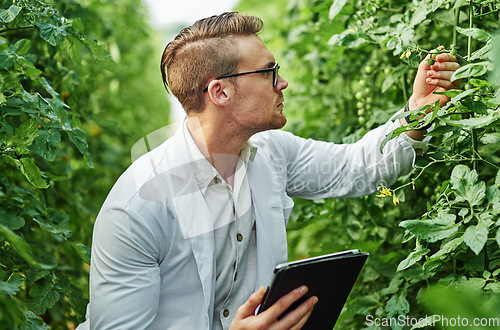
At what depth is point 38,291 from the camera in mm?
1577

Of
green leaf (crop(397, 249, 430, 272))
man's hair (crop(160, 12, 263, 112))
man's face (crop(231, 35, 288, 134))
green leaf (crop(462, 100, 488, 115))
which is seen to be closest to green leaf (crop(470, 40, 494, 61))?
green leaf (crop(462, 100, 488, 115))

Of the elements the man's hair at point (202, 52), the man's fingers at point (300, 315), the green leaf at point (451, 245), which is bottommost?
the man's fingers at point (300, 315)

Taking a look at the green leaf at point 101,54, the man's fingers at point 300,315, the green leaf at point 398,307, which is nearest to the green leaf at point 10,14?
the green leaf at point 101,54

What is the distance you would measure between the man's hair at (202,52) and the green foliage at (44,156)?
0.19 meters

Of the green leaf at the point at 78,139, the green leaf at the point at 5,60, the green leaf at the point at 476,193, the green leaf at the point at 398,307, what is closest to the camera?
the green leaf at the point at 476,193

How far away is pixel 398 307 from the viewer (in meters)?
1.53

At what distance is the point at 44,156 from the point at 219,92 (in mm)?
549

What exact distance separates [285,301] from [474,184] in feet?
1.74

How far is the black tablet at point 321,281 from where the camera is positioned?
126 cm

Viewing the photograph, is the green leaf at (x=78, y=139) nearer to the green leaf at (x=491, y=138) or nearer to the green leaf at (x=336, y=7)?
the green leaf at (x=336, y=7)

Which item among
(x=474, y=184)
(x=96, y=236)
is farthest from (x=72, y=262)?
(x=474, y=184)

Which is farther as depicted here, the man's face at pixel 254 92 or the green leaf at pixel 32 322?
the man's face at pixel 254 92

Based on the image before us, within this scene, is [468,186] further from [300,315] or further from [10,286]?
[10,286]

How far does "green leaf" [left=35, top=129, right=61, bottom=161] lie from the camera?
153 cm
